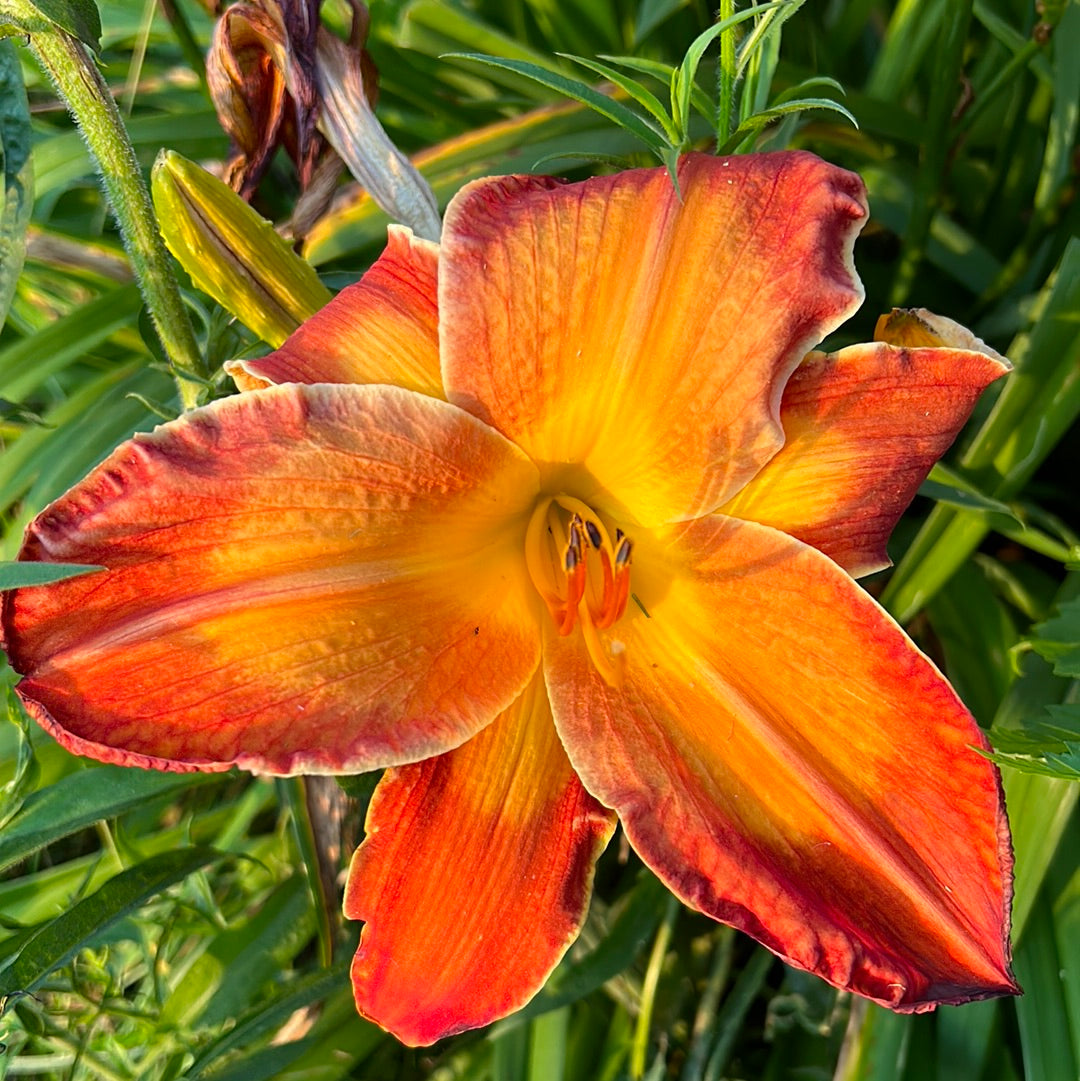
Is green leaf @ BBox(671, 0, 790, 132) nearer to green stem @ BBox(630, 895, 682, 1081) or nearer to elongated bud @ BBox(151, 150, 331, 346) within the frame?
elongated bud @ BBox(151, 150, 331, 346)

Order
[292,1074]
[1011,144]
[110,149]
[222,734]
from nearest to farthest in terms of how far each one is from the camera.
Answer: [222,734] < [110,149] < [292,1074] < [1011,144]

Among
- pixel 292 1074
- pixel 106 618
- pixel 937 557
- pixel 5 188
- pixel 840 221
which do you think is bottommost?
pixel 292 1074

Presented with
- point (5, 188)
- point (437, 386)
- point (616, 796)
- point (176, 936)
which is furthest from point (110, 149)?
point (176, 936)

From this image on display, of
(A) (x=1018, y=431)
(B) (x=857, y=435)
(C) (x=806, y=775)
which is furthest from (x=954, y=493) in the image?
(C) (x=806, y=775)

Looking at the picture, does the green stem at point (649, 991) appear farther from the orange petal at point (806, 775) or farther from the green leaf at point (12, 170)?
the green leaf at point (12, 170)

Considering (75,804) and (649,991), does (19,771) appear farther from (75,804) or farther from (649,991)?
(649,991)

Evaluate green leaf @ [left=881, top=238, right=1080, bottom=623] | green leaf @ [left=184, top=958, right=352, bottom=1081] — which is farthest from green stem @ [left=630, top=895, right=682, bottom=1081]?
green leaf @ [left=881, top=238, right=1080, bottom=623]

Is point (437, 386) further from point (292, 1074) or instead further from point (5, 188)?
point (292, 1074)
